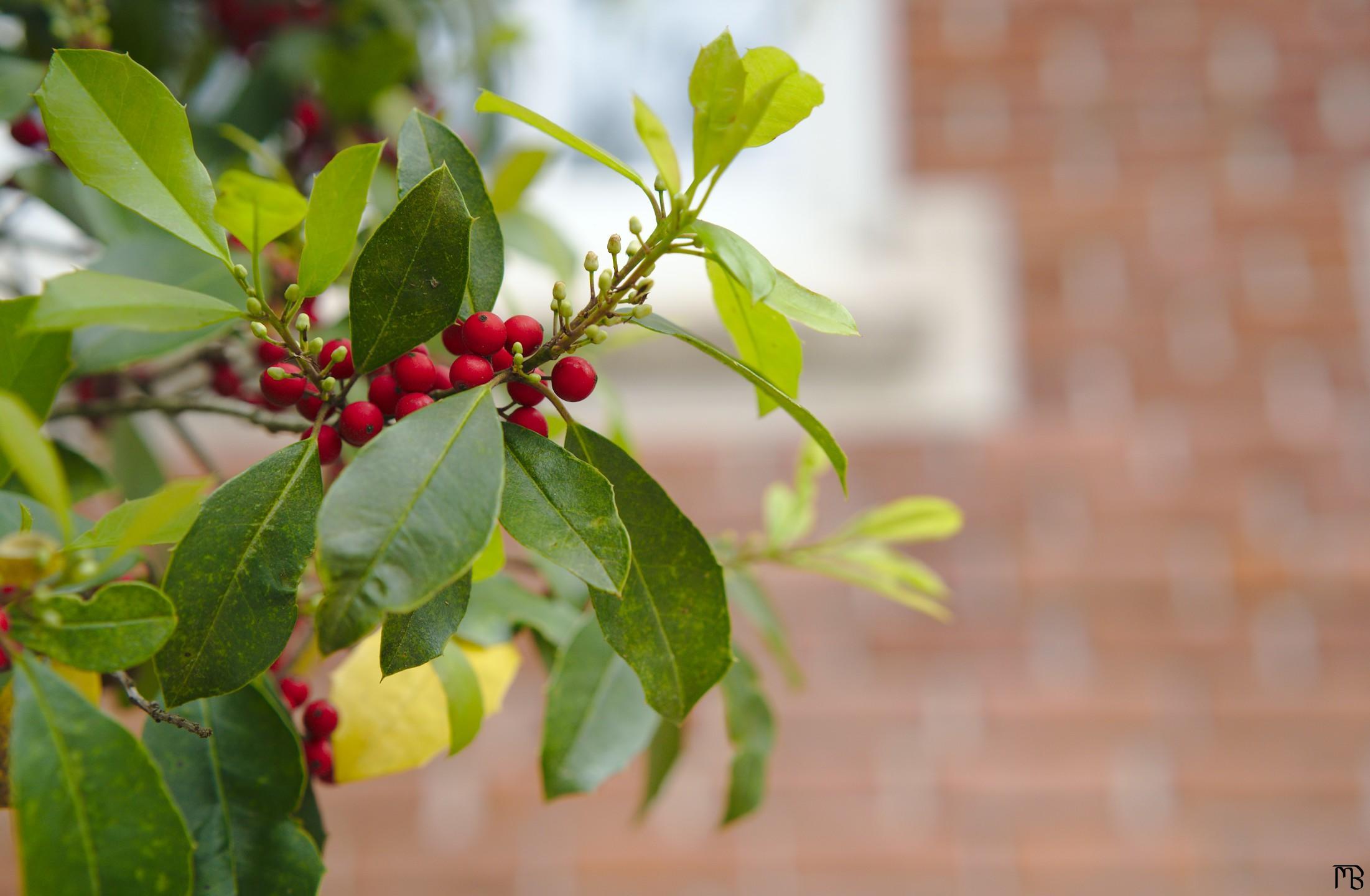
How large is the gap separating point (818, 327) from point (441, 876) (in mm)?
1062

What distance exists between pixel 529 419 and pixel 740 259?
0.08 m

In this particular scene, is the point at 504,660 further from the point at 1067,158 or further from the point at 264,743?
the point at 1067,158

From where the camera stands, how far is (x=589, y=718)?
39 centimetres

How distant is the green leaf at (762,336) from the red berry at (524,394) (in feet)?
0.18

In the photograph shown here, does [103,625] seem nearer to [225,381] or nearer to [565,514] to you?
[565,514]

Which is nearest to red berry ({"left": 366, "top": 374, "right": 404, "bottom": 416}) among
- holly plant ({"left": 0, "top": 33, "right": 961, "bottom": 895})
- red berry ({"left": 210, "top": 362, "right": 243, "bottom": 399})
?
holly plant ({"left": 0, "top": 33, "right": 961, "bottom": 895})

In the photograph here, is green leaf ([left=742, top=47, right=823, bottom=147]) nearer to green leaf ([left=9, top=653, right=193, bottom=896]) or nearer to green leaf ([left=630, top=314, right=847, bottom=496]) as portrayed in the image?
green leaf ([left=630, top=314, right=847, bottom=496])

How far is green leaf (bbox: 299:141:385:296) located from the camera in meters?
0.26

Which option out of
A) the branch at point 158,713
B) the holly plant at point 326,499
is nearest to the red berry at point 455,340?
the holly plant at point 326,499

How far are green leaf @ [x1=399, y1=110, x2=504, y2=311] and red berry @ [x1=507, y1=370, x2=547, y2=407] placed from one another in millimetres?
26

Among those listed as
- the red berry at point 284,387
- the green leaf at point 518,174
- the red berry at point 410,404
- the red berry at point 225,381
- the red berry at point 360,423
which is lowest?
the red berry at point 360,423

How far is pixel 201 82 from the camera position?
1.90ft

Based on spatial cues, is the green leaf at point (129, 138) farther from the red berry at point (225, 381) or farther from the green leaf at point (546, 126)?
the red berry at point (225, 381)

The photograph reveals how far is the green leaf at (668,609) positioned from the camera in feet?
0.88
